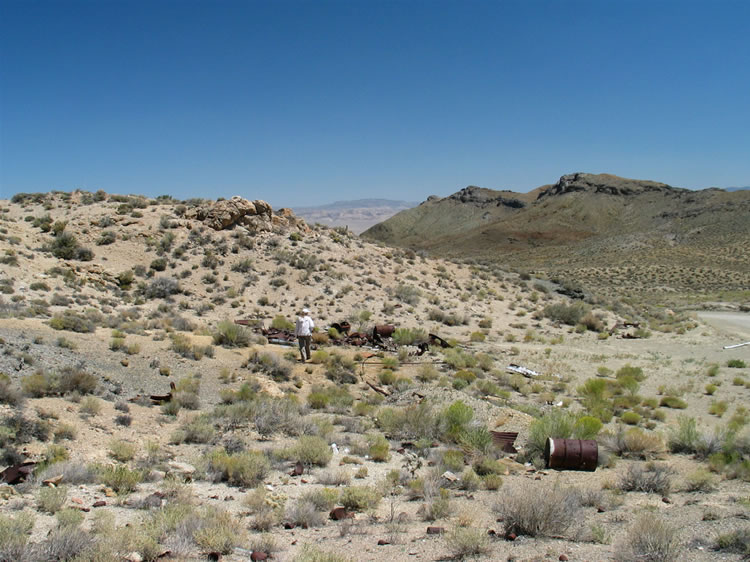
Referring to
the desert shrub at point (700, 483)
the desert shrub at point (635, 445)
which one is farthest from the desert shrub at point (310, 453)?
the desert shrub at point (700, 483)

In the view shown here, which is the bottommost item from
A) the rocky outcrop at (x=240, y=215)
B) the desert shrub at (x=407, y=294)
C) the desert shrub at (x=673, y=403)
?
the desert shrub at (x=673, y=403)

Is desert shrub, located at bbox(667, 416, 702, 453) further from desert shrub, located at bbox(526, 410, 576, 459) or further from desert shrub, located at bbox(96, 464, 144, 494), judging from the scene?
desert shrub, located at bbox(96, 464, 144, 494)

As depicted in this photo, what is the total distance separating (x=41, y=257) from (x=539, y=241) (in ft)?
334

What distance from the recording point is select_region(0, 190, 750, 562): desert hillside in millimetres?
5660

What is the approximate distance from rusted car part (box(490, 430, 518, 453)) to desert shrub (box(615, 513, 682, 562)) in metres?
4.14

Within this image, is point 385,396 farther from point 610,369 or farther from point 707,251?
point 707,251

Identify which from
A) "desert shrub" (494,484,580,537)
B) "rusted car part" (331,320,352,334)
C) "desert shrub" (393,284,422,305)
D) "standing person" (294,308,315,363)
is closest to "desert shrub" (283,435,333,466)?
"desert shrub" (494,484,580,537)

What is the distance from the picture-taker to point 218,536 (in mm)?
5258

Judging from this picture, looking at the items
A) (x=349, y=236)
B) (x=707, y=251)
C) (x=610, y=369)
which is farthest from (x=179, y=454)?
(x=707, y=251)

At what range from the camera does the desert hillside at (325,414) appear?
5.66m

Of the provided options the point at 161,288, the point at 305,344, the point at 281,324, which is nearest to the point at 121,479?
the point at 305,344

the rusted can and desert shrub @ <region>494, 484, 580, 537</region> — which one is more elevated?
the rusted can

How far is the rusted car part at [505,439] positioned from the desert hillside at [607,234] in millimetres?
33428

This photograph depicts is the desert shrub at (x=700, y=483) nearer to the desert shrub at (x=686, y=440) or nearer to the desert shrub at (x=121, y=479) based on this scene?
the desert shrub at (x=686, y=440)
